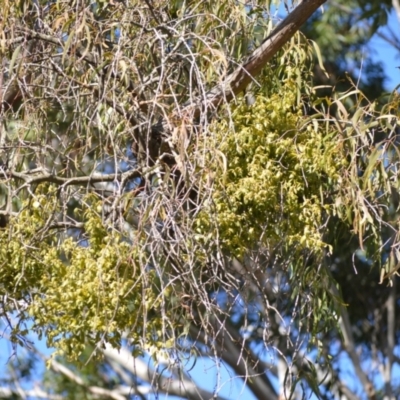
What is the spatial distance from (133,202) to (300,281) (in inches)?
28.7

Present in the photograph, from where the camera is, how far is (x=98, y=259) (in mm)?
3107

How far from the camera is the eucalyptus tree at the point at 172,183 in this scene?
3.09 metres

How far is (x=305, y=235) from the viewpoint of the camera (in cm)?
321

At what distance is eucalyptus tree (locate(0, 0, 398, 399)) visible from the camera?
10.1ft

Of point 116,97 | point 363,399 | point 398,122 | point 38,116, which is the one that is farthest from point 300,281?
point 363,399

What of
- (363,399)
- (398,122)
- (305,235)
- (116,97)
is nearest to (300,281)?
(305,235)

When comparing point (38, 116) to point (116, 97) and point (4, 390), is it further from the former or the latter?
point (4, 390)

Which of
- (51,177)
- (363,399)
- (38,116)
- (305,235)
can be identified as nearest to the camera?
(305,235)

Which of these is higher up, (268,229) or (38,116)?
(38,116)

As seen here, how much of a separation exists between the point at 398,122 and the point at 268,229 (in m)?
0.60

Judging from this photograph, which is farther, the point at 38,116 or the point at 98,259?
the point at 38,116

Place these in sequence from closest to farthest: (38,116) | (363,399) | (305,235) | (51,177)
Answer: (305,235), (51,177), (38,116), (363,399)

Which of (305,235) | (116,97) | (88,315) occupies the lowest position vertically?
(88,315)

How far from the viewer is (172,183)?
9.87ft
